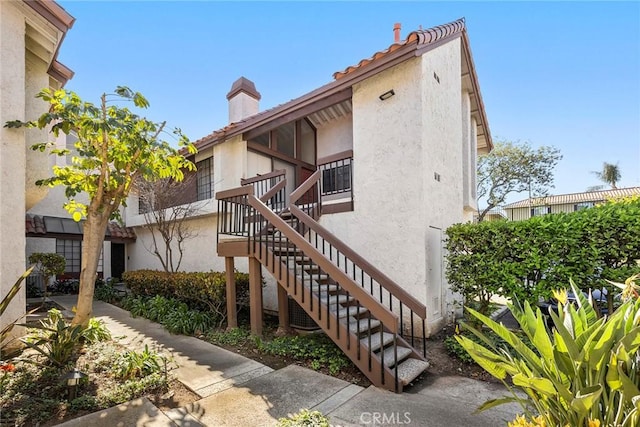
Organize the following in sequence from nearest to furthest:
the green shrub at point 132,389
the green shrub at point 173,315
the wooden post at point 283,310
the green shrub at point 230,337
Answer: the green shrub at point 132,389, the green shrub at point 230,337, the wooden post at point 283,310, the green shrub at point 173,315

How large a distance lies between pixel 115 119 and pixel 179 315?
4788mm

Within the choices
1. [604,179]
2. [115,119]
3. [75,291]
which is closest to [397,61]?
[115,119]

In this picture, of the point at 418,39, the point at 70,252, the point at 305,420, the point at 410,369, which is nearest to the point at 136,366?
the point at 305,420

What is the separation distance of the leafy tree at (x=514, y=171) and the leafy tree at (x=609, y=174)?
701 inches

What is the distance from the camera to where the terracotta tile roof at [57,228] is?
36.7 ft

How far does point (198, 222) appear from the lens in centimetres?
1094

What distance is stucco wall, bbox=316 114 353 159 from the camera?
9805mm

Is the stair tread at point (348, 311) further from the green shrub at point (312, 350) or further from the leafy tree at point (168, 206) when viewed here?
the leafy tree at point (168, 206)

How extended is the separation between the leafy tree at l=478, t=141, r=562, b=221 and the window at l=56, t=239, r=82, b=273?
24051 mm

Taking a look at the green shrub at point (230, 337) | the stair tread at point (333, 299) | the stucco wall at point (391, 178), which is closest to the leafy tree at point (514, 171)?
the stucco wall at point (391, 178)

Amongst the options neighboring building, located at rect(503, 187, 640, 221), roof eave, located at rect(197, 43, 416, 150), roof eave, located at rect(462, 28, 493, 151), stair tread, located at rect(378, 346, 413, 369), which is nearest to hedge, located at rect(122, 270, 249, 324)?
stair tread, located at rect(378, 346, 413, 369)

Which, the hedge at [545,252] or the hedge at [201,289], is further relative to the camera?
the hedge at [201,289]

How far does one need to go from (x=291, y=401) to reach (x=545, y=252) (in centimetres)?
461

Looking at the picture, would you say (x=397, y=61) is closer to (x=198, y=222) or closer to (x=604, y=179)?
(x=198, y=222)
